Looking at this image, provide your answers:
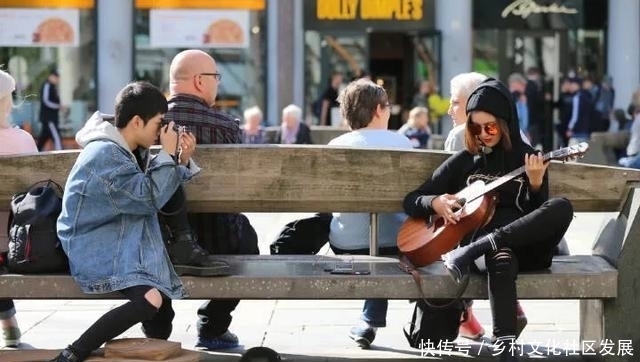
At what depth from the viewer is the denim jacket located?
17.7ft

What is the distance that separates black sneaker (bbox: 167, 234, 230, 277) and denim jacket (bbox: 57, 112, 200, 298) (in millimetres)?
143

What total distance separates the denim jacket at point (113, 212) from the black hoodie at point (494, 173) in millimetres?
1112

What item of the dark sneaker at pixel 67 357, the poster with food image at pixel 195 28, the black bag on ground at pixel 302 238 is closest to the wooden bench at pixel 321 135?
the poster with food image at pixel 195 28

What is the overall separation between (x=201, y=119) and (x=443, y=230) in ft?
4.47

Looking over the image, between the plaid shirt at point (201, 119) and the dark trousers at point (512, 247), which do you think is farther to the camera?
the plaid shirt at point (201, 119)

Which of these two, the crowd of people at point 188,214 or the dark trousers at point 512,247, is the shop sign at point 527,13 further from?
the dark trousers at point 512,247

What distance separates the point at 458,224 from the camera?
5648 millimetres

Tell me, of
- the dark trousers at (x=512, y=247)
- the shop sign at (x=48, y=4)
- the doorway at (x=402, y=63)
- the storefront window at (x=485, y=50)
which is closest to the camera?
the dark trousers at (x=512, y=247)

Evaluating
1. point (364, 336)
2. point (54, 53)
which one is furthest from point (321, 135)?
point (54, 53)

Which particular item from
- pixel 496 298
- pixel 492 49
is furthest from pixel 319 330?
pixel 492 49

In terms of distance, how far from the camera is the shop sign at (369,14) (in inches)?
930

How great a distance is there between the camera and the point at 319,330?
24.1 ft

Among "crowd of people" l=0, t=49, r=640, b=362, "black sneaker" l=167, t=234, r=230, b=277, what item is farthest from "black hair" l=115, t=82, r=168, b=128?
"black sneaker" l=167, t=234, r=230, b=277

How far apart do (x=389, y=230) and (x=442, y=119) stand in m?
16.6
